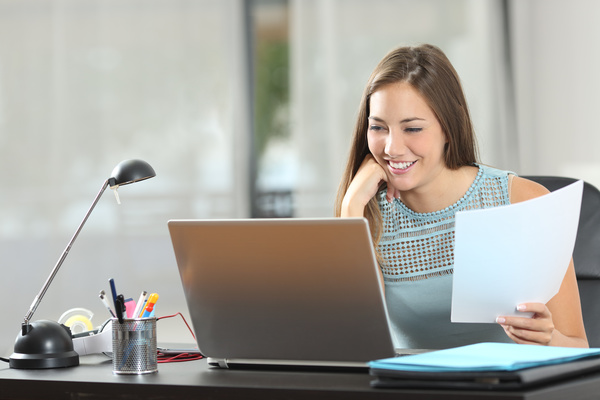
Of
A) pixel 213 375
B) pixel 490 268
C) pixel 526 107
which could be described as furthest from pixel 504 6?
pixel 213 375

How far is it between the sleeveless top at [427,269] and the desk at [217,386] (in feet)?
1.98

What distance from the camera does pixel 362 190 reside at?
163 centimetres

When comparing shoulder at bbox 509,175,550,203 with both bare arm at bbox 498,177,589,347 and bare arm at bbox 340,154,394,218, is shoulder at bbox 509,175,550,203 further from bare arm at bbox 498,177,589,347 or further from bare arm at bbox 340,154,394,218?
bare arm at bbox 340,154,394,218

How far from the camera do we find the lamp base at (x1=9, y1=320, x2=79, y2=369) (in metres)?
1.16

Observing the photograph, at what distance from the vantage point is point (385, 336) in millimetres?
1024

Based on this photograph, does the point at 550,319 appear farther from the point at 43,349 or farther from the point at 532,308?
the point at 43,349

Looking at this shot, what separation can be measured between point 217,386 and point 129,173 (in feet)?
1.45

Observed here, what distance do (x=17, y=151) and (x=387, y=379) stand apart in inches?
104

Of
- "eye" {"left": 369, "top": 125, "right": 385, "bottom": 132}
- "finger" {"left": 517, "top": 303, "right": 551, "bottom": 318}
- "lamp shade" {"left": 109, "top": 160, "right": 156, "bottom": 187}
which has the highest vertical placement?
"eye" {"left": 369, "top": 125, "right": 385, "bottom": 132}

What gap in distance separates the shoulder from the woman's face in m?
0.18

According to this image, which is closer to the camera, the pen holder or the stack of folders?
the stack of folders

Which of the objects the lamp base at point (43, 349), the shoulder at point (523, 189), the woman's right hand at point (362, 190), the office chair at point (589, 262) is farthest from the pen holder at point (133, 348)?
the office chair at point (589, 262)

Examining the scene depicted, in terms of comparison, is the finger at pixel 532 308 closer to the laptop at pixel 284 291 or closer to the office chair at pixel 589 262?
the laptop at pixel 284 291

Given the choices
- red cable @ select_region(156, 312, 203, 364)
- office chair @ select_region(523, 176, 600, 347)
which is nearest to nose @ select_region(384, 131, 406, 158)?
office chair @ select_region(523, 176, 600, 347)
